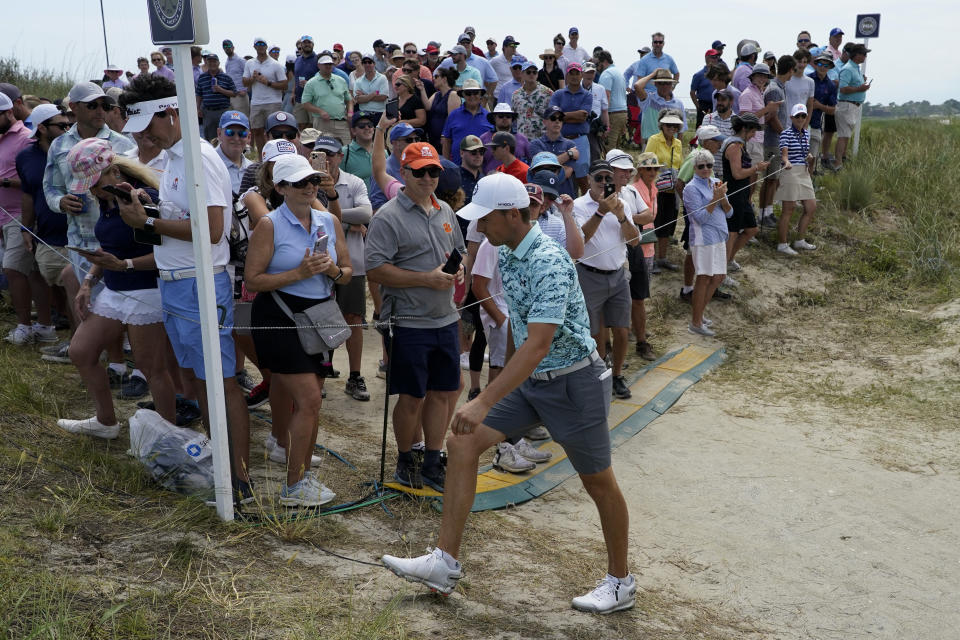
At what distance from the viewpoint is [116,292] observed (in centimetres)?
530

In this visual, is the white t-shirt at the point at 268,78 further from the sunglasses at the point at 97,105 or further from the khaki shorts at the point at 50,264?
the sunglasses at the point at 97,105

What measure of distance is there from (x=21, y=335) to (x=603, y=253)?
499 centimetres

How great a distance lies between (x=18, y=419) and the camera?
5.55 m

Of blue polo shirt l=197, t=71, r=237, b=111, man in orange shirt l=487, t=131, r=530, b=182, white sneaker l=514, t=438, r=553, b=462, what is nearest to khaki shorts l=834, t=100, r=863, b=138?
man in orange shirt l=487, t=131, r=530, b=182

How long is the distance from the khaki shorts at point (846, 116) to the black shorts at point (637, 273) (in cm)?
723

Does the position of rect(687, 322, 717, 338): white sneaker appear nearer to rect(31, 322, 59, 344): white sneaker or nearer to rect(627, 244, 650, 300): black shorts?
rect(627, 244, 650, 300): black shorts

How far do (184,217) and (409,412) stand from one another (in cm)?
174

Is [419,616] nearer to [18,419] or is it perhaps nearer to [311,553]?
[311,553]

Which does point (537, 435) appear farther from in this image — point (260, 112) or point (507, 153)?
point (260, 112)

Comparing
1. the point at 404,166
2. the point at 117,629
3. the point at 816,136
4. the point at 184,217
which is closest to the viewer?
the point at 117,629

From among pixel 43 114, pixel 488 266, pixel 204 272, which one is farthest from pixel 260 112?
pixel 204 272

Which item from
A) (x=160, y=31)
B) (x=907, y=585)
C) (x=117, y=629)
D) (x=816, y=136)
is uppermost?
(x=160, y=31)

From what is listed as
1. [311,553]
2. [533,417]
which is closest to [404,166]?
[533,417]

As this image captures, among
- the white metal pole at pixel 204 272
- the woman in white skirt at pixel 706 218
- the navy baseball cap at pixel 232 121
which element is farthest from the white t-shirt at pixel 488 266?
the woman in white skirt at pixel 706 218
